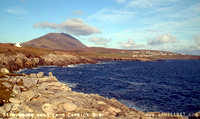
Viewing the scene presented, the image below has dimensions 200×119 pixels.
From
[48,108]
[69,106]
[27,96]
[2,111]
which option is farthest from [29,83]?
[69,106]

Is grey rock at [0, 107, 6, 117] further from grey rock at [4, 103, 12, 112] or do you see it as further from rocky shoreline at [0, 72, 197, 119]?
grey rock at [4, 103, 12, 112]

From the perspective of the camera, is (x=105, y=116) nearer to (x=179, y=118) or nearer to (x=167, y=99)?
(x=179, y=118)

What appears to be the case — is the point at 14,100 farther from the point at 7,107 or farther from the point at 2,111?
the point at 2,111

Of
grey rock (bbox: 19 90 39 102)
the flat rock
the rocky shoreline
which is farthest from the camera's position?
the flat rock

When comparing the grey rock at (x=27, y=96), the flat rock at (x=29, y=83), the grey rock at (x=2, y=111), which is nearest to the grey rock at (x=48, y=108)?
the grey rock at (x=27, y=96)

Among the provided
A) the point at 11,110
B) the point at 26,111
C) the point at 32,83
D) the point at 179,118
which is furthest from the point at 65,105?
the point at 179,118

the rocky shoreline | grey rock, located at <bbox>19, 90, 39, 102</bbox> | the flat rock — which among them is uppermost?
the flat rock

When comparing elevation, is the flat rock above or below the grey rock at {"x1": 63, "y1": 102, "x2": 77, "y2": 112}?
above

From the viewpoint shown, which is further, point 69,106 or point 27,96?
point 27,96

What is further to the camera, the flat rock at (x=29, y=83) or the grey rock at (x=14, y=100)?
the flat rock at (x=29, y=83)

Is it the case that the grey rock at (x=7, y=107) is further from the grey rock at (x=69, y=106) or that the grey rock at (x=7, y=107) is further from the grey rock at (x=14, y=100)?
the grey rock at (x=69, y=106)

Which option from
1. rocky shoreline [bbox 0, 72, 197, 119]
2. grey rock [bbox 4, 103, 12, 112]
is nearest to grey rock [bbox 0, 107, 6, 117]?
rocky shoreline [bbox 0, 72, 197, 119]

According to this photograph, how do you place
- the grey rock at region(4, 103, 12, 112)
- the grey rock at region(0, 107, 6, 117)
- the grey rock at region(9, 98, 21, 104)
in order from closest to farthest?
the grey rock at region(0, 107, 6, 117)
the grey rock at region(4, 103, 12, 112)
the grey rock at region(9, 98, 21, 104)

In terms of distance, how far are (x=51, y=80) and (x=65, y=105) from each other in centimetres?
1445
